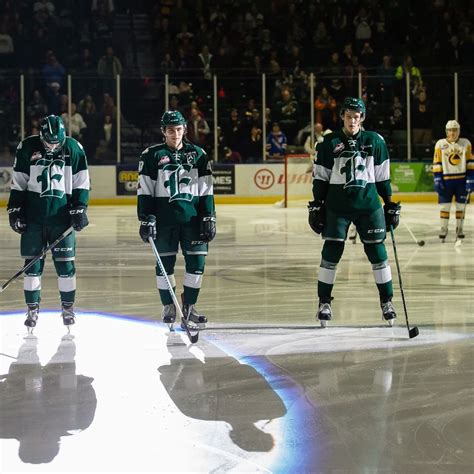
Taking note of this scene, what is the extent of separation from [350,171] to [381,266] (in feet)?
2.14

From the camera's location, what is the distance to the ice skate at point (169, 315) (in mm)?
6820

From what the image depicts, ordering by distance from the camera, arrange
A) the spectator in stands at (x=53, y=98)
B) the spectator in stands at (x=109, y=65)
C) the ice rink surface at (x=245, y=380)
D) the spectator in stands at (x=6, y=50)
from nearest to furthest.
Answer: the ice rink surface at (x=245, y=380) < the spectator in stands at (x=53, y=98) < the spectator in stands at (x=109, y=65) < the spectator in stands at (x=6, y=50)

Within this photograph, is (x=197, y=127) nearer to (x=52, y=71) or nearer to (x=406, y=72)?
(x=52, y=71)

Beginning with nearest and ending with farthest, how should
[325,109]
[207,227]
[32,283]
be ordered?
[207,227] < [32,283] < [325,109]

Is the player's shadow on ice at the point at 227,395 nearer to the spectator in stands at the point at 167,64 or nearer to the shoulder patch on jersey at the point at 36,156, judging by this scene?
the shoulder patch on jersey at the point at 36,156

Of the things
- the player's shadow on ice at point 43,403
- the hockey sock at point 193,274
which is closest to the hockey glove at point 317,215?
the hockey sock at point 193,274

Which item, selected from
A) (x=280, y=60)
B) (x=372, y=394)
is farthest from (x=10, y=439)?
(x=280, y=60)

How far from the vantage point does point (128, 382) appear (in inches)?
211

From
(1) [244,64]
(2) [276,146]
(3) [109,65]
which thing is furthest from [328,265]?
(1) [244,64]

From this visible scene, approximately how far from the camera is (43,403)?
4945mm

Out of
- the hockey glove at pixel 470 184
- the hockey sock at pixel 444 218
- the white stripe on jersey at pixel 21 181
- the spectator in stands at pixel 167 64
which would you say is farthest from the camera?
the spectator in stands at pixel 167 64

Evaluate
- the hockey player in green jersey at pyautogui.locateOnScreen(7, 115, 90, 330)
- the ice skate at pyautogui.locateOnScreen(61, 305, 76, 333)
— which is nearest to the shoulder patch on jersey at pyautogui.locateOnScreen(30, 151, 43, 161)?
the hockey player in green jersey at pyautogui.locateOnScreen(7, 115, 90, 330)

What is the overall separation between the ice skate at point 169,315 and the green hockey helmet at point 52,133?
1212 millimetres

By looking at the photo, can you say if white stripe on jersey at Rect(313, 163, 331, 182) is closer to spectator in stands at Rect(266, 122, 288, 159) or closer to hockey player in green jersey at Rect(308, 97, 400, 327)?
hockey player in green jersey at Rect(308, 97, 400, 327)
